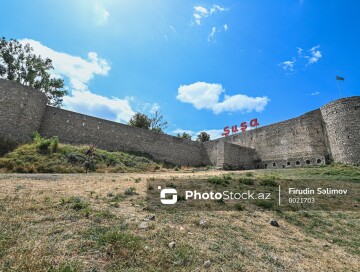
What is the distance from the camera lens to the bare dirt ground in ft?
10.3

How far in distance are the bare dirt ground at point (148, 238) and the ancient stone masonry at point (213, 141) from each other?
Result: 49.5 feet

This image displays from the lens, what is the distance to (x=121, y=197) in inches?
261

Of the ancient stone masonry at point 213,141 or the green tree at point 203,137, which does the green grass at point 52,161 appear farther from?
the green tree at point 203,137

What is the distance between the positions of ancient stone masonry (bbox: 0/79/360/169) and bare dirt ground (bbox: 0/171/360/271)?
1509cm

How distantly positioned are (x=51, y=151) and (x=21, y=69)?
864 inches

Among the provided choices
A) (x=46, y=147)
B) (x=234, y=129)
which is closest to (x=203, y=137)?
(x=234, y=129)

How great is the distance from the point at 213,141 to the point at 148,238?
3150cm

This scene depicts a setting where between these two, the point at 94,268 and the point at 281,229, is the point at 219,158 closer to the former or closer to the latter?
the point at 281,229

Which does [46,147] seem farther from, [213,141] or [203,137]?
[203,137]

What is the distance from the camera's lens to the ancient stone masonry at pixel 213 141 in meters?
18.8

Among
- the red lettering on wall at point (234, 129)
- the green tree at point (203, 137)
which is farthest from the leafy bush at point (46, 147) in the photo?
the green tree at point (203, 137)

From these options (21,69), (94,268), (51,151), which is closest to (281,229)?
(94,268)

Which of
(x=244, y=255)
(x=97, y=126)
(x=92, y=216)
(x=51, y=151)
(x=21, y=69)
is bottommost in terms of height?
(x=244, y=255)

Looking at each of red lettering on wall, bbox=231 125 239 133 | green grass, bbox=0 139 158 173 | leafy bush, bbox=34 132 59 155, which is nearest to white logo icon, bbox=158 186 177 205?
green grass, bbox=0 139 158 173
